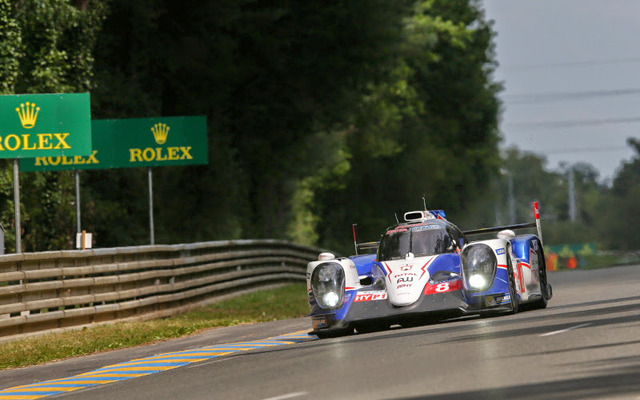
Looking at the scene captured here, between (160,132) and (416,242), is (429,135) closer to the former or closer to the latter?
(160,132)

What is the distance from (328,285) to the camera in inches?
629

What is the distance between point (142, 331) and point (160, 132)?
856cm

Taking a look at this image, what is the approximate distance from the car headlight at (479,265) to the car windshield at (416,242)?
1.86 ft

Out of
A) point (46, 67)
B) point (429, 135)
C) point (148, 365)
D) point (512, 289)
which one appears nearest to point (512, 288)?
point (512, 289)

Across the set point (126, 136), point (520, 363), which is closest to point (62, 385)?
point (520, 363)

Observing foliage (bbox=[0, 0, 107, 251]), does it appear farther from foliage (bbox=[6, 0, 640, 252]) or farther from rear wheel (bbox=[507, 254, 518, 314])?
rear wheel (bbox=[507, 254, 518, 314])

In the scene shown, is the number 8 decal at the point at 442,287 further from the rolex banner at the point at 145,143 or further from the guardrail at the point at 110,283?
the rolex banner at the point at 145,143

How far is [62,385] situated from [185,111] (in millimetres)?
24195

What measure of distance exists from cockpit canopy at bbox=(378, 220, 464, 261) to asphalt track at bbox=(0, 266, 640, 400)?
3.15 ft

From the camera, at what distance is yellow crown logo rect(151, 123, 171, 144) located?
27.4 meters

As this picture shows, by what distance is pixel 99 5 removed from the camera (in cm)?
3062

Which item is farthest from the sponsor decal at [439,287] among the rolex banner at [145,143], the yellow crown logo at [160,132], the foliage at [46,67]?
the foliage at [46,67]

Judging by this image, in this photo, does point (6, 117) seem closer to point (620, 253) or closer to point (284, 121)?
point (284, 121)

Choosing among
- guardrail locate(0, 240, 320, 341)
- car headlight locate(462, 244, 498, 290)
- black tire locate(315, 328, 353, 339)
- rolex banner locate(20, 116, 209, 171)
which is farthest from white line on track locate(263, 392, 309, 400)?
rolex banner locate(20, 116, 209, 171)
